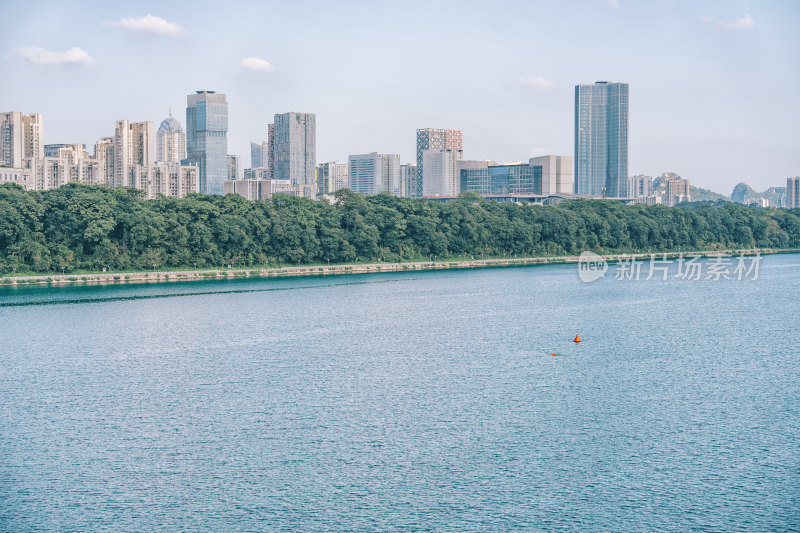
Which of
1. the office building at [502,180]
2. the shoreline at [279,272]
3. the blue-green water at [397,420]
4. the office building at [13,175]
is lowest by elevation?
the blue-green water at [397,420]

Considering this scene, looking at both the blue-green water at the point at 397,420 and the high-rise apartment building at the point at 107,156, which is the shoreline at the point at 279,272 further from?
the high-rise apartment building at the point at 107,156

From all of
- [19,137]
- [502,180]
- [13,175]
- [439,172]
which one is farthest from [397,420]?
[439,172]

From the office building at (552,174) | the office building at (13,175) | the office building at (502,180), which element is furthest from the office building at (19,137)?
the office building at (552,174)

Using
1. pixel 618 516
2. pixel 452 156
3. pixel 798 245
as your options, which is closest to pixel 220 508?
pixel 618 516

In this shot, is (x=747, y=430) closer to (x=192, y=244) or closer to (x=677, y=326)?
(x=677, y=326)

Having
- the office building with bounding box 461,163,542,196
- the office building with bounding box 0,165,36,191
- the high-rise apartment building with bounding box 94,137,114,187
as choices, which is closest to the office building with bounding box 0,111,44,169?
the high-rise apartment building with bounding box 94,137,114,187

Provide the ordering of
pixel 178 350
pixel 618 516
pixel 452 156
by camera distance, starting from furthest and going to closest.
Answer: pixel 452 156 < pixel 178 350 < pixel 618 516
